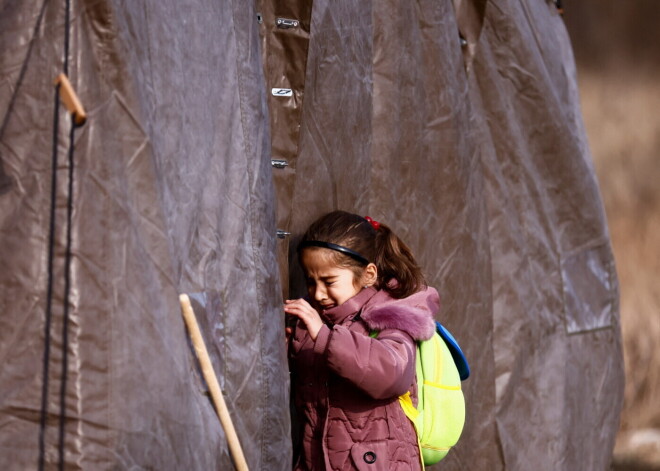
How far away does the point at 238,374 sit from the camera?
2748mm

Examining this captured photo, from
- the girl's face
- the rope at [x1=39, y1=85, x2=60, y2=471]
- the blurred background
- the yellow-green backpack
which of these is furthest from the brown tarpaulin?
the blurred background

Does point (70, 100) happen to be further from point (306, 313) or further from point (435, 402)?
point (435, 402)

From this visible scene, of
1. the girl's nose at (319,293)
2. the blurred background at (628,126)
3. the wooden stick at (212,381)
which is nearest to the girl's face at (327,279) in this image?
the girl's nose at (319,293)

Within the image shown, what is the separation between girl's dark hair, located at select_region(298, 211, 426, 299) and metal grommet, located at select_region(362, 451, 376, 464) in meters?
0.43

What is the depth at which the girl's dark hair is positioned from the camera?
302cm

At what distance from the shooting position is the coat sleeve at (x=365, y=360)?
277cm

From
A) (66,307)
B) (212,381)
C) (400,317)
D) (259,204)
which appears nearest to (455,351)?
(400,317)

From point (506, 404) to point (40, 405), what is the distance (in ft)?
7.00

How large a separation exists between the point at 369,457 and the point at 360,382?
23cm

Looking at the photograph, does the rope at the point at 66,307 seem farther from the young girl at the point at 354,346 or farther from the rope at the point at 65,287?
the young girl at the point at 354,346

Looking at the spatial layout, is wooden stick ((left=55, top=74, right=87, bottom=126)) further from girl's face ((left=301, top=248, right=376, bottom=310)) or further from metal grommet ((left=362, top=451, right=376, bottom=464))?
metal grommet ((left=362, top=451, right=376, bottom=464))

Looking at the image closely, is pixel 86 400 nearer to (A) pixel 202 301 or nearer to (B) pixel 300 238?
(A) pixel 202 301

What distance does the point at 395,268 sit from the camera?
10.2 feet

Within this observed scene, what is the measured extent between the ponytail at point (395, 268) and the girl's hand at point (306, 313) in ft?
0.77
